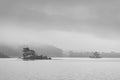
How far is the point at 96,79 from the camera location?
7325 cm

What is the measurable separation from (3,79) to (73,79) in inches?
808

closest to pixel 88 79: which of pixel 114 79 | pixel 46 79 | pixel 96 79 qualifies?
pixel 96 79

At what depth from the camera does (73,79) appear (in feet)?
239

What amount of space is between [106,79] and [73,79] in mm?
9875

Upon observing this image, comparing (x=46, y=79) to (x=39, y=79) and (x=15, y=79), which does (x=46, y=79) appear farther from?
(x=15, y=79)

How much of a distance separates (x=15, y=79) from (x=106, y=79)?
88.8ft

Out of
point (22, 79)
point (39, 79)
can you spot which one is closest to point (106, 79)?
point (39, 79)

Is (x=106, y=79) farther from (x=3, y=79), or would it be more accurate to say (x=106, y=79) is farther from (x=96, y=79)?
(x=3, y=79)

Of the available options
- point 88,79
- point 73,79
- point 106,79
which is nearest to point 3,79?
point 73,79

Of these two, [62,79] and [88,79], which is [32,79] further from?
[88,79]

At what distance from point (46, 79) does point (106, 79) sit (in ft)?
58.8

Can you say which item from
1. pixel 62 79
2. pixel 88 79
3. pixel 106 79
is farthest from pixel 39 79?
pixel 106 79

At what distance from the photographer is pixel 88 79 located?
73.3 metres

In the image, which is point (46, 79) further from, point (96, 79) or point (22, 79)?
point (96, 79)
